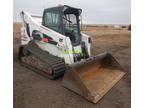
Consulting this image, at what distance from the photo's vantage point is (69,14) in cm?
465

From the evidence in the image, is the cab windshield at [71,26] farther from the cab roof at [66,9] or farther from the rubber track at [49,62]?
the rubber track at [49,62]

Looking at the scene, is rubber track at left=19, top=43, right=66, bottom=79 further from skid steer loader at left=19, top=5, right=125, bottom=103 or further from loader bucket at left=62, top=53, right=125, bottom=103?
loader bucket at left=62, top=53, right=125, bottom=103

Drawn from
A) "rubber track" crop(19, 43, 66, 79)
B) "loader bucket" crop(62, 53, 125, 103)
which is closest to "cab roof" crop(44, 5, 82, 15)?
"rubber track" crop(19, 43, 66, 79)

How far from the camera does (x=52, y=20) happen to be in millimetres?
4586

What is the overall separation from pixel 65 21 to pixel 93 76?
60.5 inches

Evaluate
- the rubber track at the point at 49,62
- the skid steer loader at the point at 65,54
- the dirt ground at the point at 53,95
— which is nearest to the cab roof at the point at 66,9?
the skid steer loader at the point at 65,54

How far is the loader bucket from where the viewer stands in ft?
10.1

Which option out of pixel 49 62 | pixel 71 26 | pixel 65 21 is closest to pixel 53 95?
pixel 49 62

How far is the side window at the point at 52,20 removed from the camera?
4434 mm

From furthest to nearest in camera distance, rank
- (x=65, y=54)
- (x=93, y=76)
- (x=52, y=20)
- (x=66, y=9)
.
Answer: (x=52, y=20) → (x=66, y=9) → (x=65, y=54) → (x=93, y=76)

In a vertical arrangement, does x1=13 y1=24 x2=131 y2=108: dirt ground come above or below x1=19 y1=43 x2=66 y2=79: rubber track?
below

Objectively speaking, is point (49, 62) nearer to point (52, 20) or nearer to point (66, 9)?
point (52, 20)
